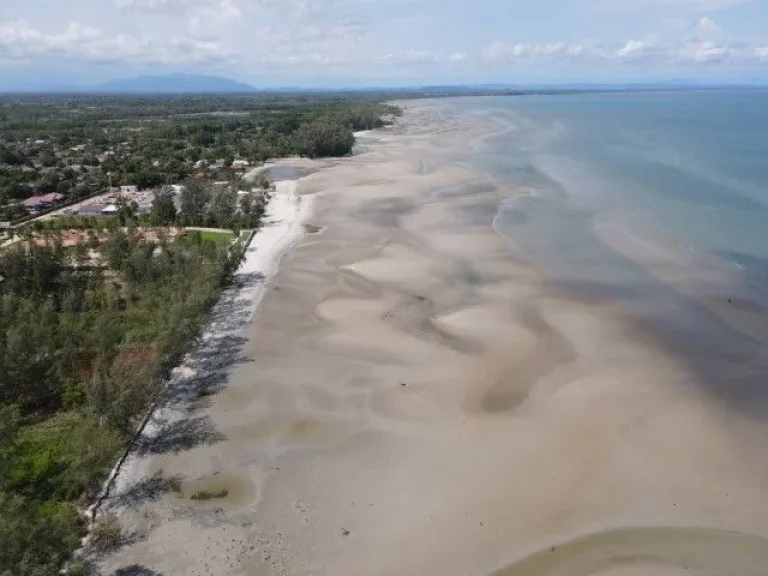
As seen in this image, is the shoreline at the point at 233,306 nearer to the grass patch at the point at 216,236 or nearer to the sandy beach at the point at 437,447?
the sandy beach at the point at 437,447

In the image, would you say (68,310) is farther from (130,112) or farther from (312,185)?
(130,112)

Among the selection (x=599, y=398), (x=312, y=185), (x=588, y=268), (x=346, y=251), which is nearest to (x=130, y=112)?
(x=312, y=185)

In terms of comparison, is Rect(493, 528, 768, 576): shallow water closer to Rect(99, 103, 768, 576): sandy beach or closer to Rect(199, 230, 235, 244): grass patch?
Rect(99, 103, 768, 576): sandy beach

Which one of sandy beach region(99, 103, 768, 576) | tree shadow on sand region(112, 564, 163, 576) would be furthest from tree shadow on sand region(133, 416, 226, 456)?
tree shadow on sand region(112, 564, 163, 576)

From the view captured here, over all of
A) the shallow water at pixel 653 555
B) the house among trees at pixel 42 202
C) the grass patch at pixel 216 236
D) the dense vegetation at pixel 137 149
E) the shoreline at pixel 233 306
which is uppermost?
the dense vegetation at pixel 137 149

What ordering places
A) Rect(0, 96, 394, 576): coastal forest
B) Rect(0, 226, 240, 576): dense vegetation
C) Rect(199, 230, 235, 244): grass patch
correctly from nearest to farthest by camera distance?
Rect(0, 226, 240, 576): dense vegetation < Rect(0, 96, 394, 576): coastal forest < Rect(199, 230, 235, 244): grass patch

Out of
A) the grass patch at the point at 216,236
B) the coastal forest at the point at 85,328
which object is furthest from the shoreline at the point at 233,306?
the grass patch at the point at 216,236

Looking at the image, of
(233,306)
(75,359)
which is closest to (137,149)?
(233,306)

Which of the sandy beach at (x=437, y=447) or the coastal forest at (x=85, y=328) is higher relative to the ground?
the coastal forest at (x=85, y=328)

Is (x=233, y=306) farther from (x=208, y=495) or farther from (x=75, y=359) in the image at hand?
(x=208, y=495)
